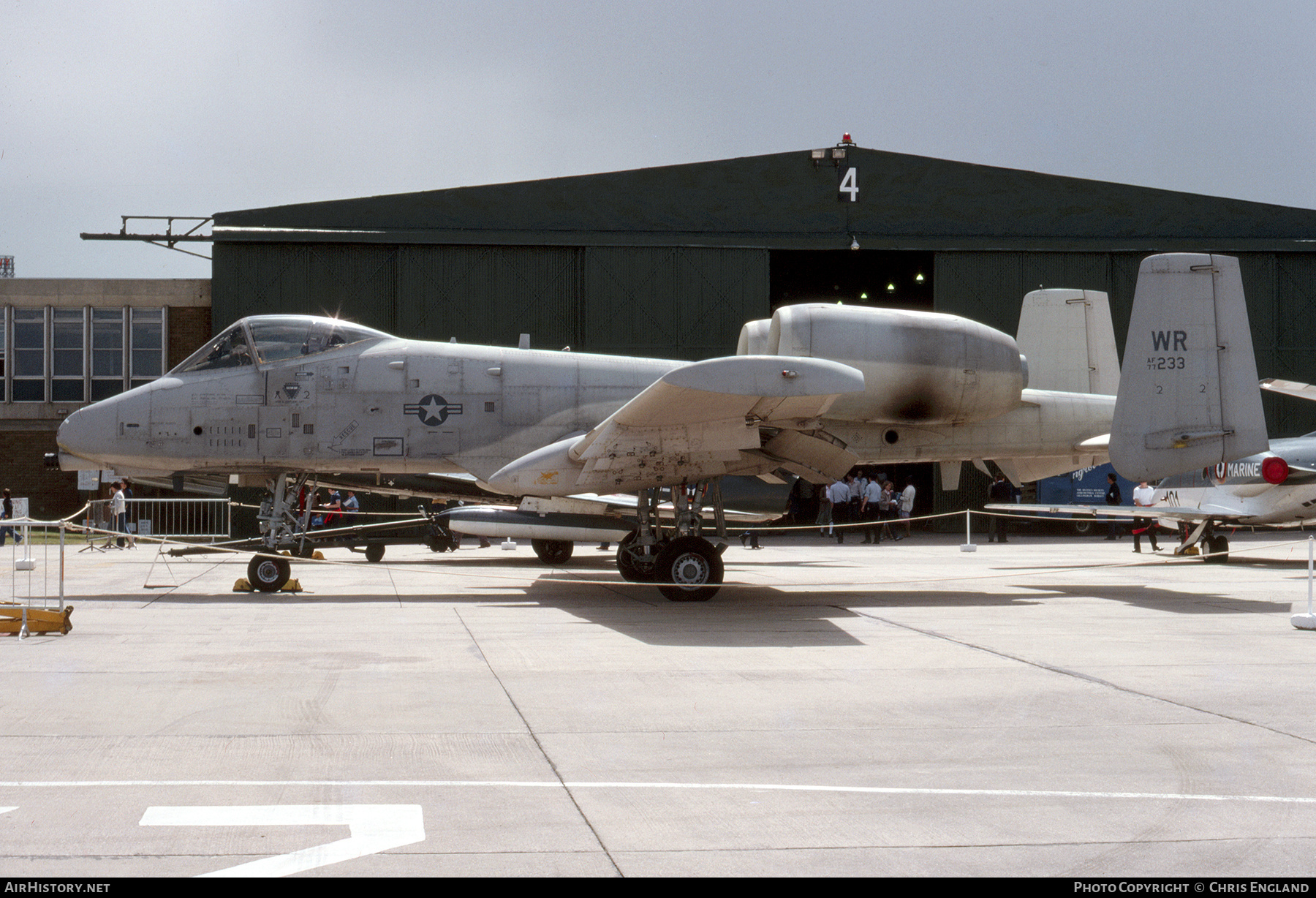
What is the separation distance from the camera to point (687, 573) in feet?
38.2

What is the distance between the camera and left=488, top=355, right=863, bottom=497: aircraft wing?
30.1ft

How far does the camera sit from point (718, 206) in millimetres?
30234

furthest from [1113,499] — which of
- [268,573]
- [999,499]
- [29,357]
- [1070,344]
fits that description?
[29,357]

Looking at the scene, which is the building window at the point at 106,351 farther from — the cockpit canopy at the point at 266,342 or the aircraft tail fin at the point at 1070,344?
the aircraft tail fin at the point at 1070,344

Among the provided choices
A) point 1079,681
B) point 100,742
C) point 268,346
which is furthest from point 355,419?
point 1079,681

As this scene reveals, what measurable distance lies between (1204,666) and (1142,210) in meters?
26.5

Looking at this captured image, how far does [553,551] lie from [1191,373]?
10417 millimetres

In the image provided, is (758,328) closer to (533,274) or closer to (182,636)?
(182,636)

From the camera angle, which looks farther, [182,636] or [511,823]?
[182,636]

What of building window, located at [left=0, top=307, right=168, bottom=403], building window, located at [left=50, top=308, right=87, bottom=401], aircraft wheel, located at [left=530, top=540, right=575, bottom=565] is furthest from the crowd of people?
building window, located at [left=50, top=308, right=87, bottom=401]

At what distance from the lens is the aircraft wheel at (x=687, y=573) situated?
38.1 ft

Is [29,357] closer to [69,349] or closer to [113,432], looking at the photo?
[69,349]

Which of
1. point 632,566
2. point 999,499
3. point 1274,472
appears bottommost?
point 632,566

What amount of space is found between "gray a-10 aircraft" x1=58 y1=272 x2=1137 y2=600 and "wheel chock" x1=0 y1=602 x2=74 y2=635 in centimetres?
339
